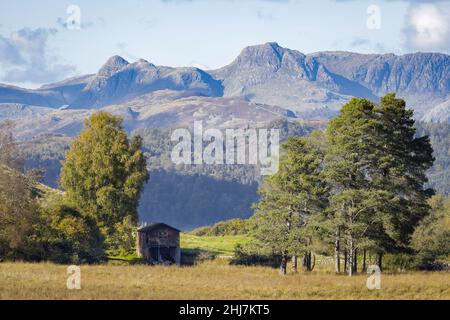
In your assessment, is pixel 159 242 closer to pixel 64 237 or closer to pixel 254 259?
pixel 254 259

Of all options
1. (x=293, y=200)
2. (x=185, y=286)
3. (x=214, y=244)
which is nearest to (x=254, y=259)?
(x=293, y=200)

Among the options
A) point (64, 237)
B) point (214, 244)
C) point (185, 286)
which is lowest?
point (214, 244)

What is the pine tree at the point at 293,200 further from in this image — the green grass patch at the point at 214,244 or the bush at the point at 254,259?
the green grass patch at the point at 214,244

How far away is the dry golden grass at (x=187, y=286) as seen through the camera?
30.8 metres

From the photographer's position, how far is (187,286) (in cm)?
3550

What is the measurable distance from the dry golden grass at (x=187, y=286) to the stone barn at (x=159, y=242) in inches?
1626

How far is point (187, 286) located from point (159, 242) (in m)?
49.9

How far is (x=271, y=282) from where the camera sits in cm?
3906

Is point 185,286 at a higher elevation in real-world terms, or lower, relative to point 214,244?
higher

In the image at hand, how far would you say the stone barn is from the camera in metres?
84.6

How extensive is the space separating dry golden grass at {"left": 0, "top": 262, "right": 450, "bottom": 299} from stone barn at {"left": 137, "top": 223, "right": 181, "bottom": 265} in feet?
136

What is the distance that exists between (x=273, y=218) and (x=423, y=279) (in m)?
13.2

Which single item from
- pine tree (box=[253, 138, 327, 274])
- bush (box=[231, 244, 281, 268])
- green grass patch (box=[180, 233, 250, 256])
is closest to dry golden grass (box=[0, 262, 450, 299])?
pine tree (box=[253, 138, 327, 274])

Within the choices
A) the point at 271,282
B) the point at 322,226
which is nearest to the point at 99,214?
the point at 322,226
